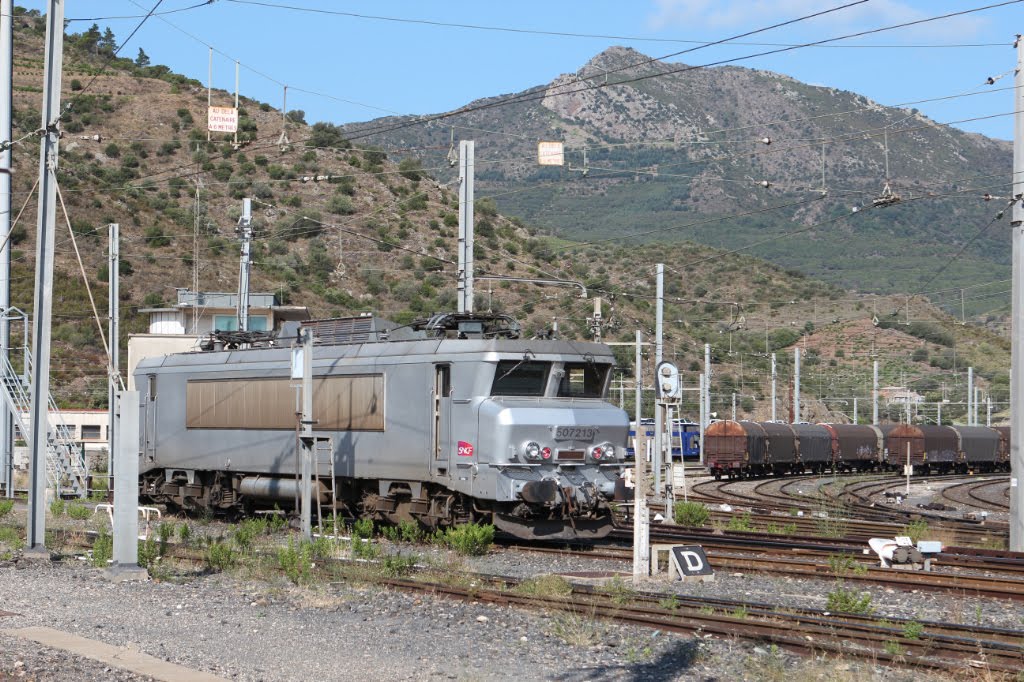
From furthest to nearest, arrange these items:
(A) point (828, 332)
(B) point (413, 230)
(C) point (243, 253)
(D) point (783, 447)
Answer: (A) point (828, 332) → (B) point (413, 230) → (D) point (783, 447) → (C) point (243, 253)

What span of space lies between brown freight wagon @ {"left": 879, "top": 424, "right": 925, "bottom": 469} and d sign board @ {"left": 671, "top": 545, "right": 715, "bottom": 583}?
48.7m

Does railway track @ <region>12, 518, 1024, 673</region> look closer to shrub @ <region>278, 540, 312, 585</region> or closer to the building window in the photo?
shrub @ <region>278, 540, 312, 585</region>

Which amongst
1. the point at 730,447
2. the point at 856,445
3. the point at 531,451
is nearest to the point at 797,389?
the point at 856,445

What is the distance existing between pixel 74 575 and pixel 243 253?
1564 centimetres

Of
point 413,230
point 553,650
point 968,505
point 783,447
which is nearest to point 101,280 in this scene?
point 413,230

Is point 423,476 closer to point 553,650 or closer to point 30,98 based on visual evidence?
point 553,650

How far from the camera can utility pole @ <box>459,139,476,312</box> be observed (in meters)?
24.2

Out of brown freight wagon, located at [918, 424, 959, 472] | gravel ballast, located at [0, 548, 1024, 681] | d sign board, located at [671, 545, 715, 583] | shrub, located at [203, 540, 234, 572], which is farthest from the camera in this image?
brown freight wagon, located at [918, 424, 959, 472]

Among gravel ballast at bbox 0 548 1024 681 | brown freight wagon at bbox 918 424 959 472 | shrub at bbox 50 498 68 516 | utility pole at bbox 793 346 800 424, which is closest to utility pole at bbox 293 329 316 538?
gravel ballast at bbox 0 548 1024 681

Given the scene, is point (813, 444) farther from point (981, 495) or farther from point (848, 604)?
point (848, 604)

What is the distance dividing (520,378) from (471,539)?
265 centimetres

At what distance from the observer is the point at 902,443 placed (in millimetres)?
62688

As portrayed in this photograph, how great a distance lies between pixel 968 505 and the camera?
3791 cm

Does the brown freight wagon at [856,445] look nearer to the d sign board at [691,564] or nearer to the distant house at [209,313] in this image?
the distant house at [209,313]
